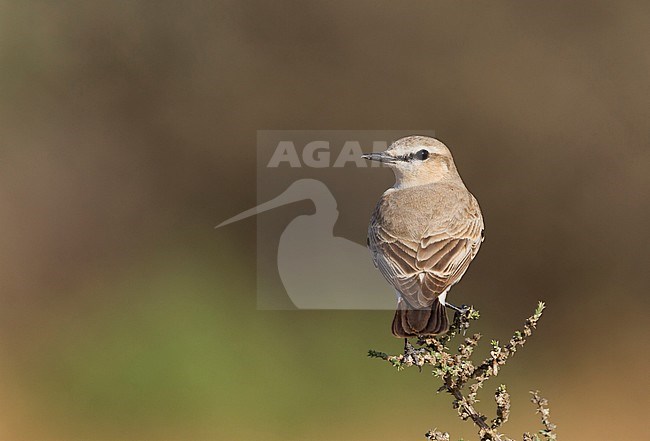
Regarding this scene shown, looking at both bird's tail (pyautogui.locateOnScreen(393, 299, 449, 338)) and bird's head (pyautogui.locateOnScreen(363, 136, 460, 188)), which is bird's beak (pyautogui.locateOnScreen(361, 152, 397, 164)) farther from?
bird's tail (pyautogui.locateOnScreen(393, 299, 449, 338))

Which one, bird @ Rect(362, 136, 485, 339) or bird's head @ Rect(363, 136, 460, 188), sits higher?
bird's head @ Rect(363, 136, 460, 188)

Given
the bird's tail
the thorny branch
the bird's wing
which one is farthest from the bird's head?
the thorny branch

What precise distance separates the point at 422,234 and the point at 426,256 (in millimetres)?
185

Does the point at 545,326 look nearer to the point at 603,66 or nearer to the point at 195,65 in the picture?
the point at 603,66

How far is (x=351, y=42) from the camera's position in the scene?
904 centimetres

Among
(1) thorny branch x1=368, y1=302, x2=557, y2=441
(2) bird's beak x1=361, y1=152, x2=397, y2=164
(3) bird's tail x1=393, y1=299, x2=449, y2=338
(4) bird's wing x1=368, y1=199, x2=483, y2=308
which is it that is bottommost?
(1) thorny branch x1=368, y1=302, x2=557, y2=441

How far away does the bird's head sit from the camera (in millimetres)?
4484

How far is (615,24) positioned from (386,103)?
251 centimetres

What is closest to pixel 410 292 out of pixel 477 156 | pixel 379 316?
pixel 379 316

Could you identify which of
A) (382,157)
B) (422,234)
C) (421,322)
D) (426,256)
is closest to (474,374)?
(421,322)

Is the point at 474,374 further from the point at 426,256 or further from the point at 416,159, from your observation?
Result: the point at 416,159

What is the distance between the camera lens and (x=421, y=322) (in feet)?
10.9

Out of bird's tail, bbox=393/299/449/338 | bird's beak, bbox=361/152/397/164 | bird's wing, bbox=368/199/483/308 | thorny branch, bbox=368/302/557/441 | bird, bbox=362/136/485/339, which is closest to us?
thorny branch, bbox=368/302/557/441

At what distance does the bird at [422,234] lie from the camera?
3.50 meters
